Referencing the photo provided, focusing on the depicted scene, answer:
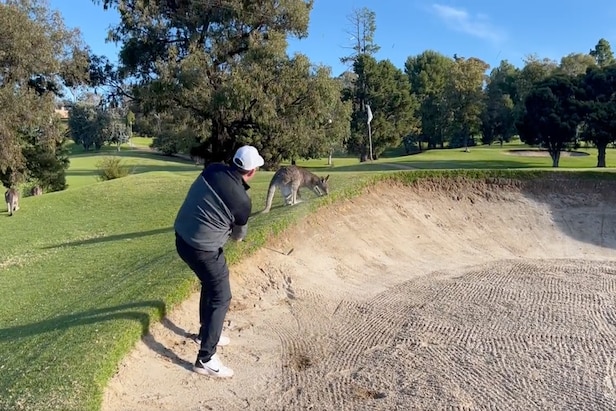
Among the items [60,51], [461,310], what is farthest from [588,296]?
[60,51]

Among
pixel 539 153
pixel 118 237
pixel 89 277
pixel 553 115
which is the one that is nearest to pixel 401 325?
pixel 89 277

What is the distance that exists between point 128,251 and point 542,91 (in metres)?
42.3

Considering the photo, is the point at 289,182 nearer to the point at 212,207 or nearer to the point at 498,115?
the point at 212,207

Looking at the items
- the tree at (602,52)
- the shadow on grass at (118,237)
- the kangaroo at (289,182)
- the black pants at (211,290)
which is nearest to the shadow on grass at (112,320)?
the black pants at (211,290)

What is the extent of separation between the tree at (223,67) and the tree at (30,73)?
371 cm

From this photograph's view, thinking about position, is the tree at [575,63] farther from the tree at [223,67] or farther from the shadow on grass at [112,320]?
the shadow on grass at [112,320]

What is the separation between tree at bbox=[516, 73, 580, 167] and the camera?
43.9 m

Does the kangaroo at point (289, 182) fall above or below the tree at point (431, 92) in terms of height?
below

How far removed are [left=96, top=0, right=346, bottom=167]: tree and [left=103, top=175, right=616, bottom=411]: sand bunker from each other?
1656 centimetres

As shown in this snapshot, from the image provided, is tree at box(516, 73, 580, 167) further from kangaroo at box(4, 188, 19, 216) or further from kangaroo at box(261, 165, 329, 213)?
kangaroo at box(4, 188, 19, 216)

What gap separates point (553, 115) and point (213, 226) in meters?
44.4

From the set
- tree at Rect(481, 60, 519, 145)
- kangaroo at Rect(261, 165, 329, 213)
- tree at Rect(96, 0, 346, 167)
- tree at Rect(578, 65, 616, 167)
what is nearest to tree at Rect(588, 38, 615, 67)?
tree at Rect(481, 60, 519, 145)

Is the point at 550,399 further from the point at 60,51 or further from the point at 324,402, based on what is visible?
the point at 60,51

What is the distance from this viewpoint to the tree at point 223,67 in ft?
96.2
